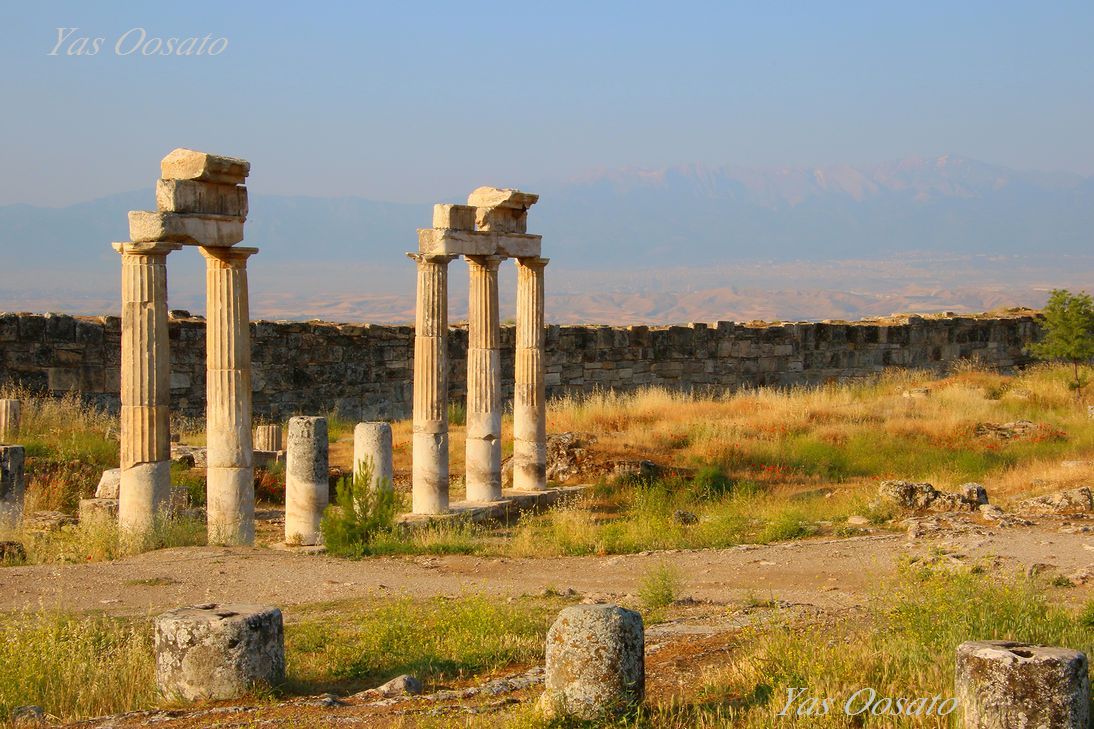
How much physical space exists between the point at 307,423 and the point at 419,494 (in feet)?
6.18

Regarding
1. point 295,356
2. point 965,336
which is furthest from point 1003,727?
point 965,336

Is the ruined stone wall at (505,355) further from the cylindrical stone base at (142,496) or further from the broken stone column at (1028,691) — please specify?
the broken stone column at (1028,691)

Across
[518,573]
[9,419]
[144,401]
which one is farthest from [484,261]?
[9,419]

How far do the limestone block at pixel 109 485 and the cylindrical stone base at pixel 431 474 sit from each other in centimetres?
357

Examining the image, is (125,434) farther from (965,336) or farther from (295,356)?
(965,336)

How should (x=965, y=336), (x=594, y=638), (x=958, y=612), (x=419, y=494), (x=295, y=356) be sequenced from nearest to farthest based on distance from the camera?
(x=594, y=638)
(x=958, y=612)
(x=419, y=494)
(x=295, y=356)
(x=965, y=336)

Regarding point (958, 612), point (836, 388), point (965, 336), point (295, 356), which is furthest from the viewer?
point (965, 336)

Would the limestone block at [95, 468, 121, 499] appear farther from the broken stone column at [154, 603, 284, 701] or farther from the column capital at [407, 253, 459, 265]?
the broken stone column at [154, 603, 284, 701]

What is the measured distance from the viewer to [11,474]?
51.4 feet

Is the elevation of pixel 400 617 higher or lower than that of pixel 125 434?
lower

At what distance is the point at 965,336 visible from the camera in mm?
33781

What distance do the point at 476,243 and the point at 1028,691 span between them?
10711mm

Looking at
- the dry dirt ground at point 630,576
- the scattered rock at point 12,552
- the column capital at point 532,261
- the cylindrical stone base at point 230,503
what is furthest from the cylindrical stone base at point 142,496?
the column capital at point 532,261

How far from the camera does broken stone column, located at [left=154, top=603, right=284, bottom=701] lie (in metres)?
8.52
